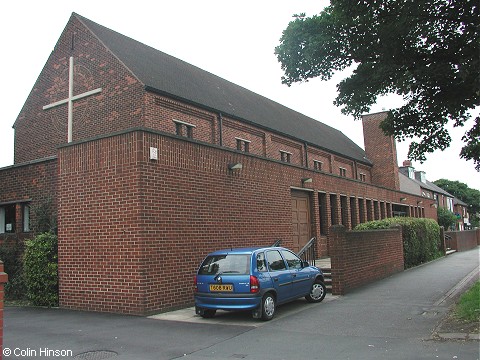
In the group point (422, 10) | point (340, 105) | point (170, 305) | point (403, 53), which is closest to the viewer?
point (422, 10)

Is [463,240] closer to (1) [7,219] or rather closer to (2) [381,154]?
(2) [381,154]

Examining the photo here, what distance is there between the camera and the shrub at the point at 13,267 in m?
13.4

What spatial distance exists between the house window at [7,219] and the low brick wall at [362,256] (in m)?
10.8

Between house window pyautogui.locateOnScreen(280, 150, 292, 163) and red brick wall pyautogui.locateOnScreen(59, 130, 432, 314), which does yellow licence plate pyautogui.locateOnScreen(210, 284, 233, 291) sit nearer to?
red brick wall pyautogui.locateOnScreen(59, 130, 432, 314)

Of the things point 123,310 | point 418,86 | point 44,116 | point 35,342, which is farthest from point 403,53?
point 44,116

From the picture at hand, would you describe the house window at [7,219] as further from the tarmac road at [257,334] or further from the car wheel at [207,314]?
the car wheel at [207,314]

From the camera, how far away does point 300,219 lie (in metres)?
18.3

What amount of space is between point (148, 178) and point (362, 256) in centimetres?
763

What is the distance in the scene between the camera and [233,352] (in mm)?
6832

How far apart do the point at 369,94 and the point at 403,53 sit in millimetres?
1338

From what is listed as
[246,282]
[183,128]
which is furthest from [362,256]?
[183,128]

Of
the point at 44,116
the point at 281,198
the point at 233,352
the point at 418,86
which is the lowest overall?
the point at 233,352

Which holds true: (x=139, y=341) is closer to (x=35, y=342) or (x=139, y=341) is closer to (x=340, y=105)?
(x=35, y=342)

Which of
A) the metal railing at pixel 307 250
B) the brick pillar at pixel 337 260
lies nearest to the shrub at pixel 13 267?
the metal railing at pixel 307 250
